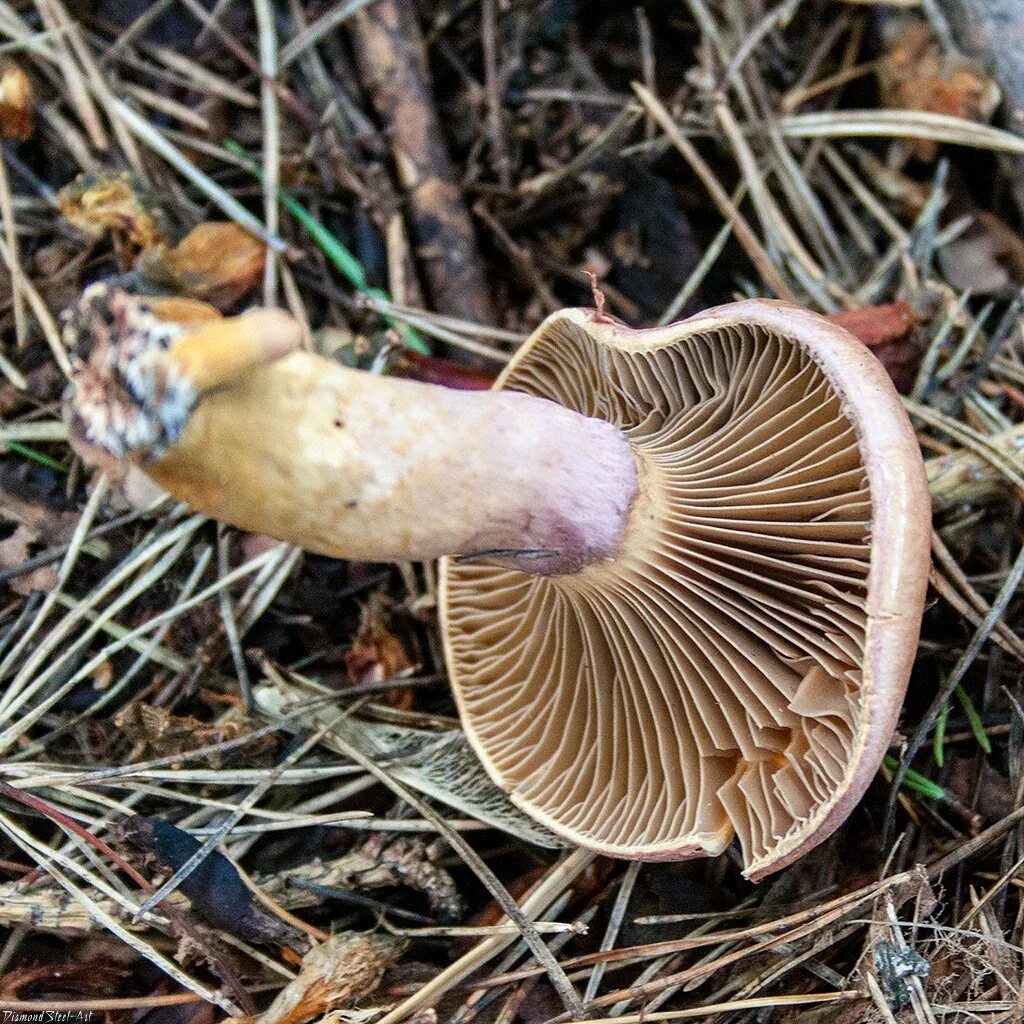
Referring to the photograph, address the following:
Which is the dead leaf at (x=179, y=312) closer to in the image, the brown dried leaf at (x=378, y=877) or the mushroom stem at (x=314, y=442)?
the mushroom stem at (x=314, y=442)

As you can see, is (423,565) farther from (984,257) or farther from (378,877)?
(984,257)

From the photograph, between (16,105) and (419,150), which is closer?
(16,105)

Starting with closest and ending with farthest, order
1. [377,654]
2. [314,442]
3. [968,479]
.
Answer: [314,442] → [968,479] → [377,654]

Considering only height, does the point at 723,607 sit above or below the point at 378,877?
above

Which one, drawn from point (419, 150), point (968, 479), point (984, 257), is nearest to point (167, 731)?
point (419, 150)

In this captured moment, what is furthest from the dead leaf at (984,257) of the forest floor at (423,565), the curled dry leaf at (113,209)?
the curled dry leaf at (113,209)

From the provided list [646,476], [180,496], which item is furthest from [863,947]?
[180,496]
